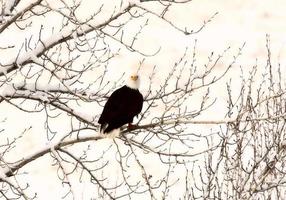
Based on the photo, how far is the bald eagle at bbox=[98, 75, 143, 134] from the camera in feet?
27.9

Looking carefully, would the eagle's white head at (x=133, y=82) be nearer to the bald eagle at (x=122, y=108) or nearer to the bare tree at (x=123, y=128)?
the bald eagle at (x=122, y=108)

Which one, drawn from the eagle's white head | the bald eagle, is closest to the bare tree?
the bald eagle

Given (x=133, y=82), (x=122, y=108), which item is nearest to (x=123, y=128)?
(x=122, y=108)

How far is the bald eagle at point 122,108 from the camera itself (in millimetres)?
8492

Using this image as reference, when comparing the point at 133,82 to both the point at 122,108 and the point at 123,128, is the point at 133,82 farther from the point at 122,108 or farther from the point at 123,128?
the point at 123,128

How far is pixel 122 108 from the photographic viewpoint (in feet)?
28.4

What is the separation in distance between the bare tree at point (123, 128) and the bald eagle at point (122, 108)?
20cm

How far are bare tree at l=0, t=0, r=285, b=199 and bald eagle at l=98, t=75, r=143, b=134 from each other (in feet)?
0.65

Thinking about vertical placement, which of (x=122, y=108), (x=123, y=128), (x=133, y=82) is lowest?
(x=123, y=128)

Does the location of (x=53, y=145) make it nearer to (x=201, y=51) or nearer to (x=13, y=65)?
(x=13, y=65)

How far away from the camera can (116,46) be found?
196ft

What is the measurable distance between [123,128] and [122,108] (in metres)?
0.30

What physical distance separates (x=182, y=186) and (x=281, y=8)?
39.5 meters

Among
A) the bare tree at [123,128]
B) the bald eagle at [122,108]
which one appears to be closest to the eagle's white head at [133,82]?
the bald eagle at [122,108]
